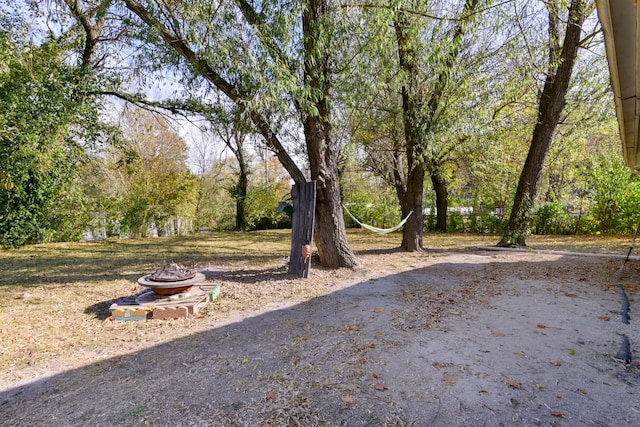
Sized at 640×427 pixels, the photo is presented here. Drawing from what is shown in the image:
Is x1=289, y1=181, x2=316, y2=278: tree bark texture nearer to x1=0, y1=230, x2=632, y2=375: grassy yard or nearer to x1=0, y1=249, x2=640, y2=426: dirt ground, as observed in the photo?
x1=0, y1=230, x2=632, y2=375: grassy yard

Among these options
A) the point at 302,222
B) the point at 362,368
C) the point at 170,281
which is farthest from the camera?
the point at 302,222

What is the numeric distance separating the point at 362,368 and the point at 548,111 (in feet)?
21.4

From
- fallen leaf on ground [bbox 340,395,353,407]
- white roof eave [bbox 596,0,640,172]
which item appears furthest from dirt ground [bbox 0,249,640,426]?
→ white roof eave [bbox 596,0,640,172]

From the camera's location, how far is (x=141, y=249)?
746 cm

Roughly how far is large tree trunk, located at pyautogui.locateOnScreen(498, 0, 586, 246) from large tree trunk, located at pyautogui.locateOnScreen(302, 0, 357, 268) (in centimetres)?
395

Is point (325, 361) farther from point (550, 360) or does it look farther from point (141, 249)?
point (141, 249)

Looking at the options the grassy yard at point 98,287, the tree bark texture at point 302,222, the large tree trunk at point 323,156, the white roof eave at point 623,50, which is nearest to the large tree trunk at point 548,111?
the grassy yard at point 98,287

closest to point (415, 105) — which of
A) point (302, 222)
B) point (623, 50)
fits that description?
point (302, 222)

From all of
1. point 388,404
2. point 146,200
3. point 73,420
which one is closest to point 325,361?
point 388,404

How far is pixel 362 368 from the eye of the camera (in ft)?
6.69

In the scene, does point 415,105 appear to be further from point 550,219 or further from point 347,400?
point 550,219

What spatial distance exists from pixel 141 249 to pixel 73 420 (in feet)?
21.4

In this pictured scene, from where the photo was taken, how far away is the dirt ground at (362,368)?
5.33ft

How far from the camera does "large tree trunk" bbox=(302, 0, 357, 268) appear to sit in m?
4.23
